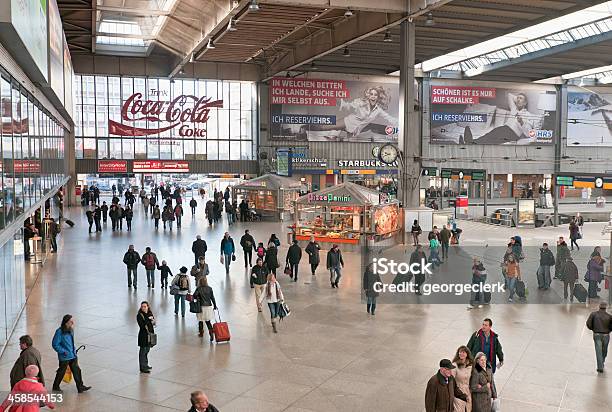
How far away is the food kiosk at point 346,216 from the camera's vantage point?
26438 mm

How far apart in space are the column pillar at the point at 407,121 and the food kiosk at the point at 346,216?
3.81ft

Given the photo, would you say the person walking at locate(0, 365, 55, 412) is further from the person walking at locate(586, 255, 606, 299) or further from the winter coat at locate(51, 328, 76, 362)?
the person walking at locate(586, 255, 606, 299)

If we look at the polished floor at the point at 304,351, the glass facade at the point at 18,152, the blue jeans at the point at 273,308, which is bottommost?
the polished floor at the point at 304,351

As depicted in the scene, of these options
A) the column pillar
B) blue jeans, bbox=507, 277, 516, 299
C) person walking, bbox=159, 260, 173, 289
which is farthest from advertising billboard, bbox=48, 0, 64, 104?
the column pillar

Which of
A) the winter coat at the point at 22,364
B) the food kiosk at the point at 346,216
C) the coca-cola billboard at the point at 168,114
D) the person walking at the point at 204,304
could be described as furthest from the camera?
the coca-cola billboard at the point at 168,114

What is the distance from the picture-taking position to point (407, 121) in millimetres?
28422

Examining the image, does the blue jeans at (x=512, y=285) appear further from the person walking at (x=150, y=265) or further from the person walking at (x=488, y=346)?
the person walking at (x=150, y=265)

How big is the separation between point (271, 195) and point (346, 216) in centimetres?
1218

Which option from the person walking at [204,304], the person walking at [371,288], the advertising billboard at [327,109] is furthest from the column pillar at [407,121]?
the advertising billboard at [327,109]

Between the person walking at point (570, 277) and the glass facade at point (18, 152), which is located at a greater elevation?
the glass facade at point (18, 152)

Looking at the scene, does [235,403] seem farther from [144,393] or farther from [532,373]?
[532,373]

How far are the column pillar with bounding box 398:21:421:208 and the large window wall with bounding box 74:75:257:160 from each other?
851 inches

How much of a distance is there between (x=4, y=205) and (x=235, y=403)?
4828 mm

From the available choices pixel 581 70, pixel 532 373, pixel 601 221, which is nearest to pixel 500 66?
pixel 581 70
